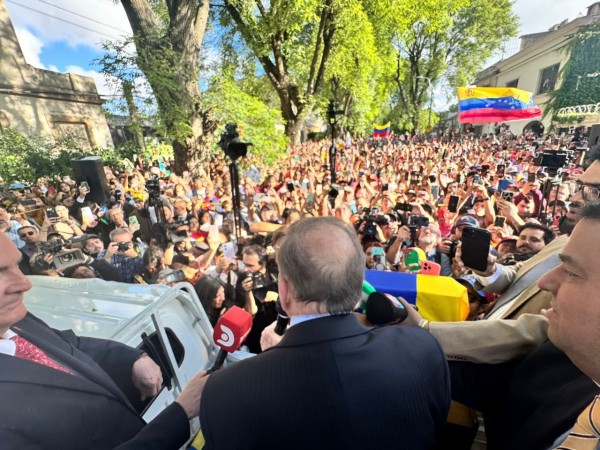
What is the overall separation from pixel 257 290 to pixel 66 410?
2.39 metres

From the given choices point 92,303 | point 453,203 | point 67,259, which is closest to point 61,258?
point 67,259

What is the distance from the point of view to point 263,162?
977 centimetres

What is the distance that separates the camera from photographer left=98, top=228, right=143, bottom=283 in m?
4.13

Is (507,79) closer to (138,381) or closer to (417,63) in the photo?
(417,63)

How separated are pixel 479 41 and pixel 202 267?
3472 cm

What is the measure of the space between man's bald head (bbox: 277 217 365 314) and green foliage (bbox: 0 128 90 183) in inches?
547

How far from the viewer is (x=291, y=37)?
36.4ft

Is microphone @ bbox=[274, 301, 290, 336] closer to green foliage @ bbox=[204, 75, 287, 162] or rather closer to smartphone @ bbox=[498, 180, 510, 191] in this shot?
smartphone @ bbox=[498, 180, 510, 191]

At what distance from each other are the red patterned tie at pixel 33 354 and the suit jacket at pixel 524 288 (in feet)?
7.22

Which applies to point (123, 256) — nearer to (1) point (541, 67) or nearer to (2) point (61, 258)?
(2) point (61, 258)

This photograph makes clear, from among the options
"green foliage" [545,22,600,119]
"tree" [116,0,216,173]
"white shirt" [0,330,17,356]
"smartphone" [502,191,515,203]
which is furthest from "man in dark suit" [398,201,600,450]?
"green foliage" [545,22,600,119]

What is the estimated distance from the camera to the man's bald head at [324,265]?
104cm

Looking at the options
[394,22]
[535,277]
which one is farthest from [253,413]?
[394,22]

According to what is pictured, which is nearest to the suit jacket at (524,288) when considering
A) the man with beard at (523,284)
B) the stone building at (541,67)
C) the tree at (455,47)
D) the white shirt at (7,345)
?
the man with beard at (523,284)
